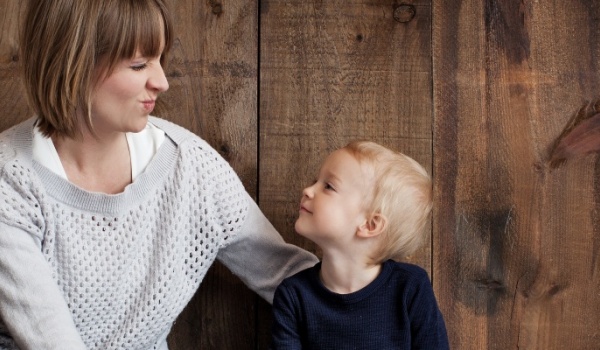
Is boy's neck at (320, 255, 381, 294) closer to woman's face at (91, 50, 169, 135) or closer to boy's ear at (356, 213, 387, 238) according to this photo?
boy's ear at (356, 213, 387, 238)

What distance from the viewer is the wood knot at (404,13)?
65.4 inches

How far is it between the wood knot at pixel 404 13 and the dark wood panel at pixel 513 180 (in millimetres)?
48

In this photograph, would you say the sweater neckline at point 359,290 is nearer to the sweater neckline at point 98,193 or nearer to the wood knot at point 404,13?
the sweater neckline at point 98,193

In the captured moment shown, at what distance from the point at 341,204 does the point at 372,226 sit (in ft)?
0.23

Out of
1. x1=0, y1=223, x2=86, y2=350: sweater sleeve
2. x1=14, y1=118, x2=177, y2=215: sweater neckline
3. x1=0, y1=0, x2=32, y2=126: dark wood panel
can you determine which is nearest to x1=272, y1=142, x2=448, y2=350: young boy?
x1=14, y1=118, x2=177, y2=215: sweater neckline

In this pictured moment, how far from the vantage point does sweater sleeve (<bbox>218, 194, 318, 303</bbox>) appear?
161cm

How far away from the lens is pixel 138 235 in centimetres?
150

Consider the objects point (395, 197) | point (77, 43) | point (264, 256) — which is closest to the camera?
point (77, 43)

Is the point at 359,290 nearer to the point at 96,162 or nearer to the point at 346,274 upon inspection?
the point at 346,274

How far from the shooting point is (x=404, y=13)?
1.66 metres

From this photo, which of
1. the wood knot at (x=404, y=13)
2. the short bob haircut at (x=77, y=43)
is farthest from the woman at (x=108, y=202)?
the wood knot at (x=404, y=13)

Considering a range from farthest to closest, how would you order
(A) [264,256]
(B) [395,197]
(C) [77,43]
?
(A) [264,256], (B) [395,197], (C) [77,43]

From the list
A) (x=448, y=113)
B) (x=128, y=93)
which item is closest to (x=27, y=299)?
(x=128, y=93)

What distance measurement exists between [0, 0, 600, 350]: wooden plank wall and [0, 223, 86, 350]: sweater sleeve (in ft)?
1.34
